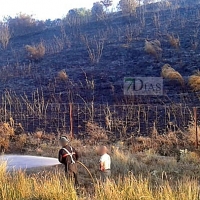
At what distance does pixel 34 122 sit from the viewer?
18.7 meters

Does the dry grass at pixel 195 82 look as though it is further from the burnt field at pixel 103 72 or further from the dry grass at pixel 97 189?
the dry grass at pixel 97 189

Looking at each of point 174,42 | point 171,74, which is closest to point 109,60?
point 174,42

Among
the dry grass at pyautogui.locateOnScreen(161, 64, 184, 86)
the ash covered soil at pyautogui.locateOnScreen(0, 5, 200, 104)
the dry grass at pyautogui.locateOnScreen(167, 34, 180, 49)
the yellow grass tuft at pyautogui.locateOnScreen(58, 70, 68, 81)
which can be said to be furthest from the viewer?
the dry grass at pyautogui.locateOnScreen(167, 34, 180, 49)

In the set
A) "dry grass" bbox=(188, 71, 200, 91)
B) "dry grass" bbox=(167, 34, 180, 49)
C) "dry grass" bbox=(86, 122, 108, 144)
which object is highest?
"dry grass" bbox=(167, 34, 180, 49)

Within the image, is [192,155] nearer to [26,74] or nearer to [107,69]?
[107,69]

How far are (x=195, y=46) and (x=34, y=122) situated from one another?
1231 centimetres

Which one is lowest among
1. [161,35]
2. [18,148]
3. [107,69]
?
[18,148]

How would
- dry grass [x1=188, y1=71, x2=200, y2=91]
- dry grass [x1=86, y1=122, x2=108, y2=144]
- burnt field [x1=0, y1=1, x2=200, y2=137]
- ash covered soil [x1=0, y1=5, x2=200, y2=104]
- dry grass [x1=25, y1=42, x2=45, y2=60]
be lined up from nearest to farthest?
dry grass [x1=86, y1=122, x2=108, y2=144], burnt field [x1=0, y1=1, x2=200, y2=137], dry grass [x1=188, y1=71, x2=200, y2=91], ash covered soil [x1=0, y1=5, x2=200, y2=104], dry grass [x1=25, y1=42, x2=45, y2=60]

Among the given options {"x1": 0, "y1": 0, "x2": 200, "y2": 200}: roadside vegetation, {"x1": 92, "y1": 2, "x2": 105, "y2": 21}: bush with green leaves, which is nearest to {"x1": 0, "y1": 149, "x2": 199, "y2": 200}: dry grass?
{"x1": 0, "y1": 0, "x2": 200, "y2": 200}: roadside vegetation

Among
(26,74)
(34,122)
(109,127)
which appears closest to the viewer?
(109,127)

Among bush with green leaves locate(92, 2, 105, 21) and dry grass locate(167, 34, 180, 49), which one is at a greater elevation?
bush with green leaves locate(92, 2, 105, 21)

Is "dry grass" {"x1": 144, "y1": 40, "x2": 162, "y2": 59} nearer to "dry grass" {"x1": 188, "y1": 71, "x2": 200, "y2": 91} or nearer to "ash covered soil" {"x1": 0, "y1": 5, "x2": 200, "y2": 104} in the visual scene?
"ash covered soil" {"x1": 0, "y1": 5, "x2": 200, "y2": 104}

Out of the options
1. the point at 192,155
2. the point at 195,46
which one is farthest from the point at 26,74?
the point at 192,155

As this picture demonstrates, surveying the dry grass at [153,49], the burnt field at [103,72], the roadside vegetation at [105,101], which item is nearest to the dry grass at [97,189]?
the roadside vegetation at [105,101]
